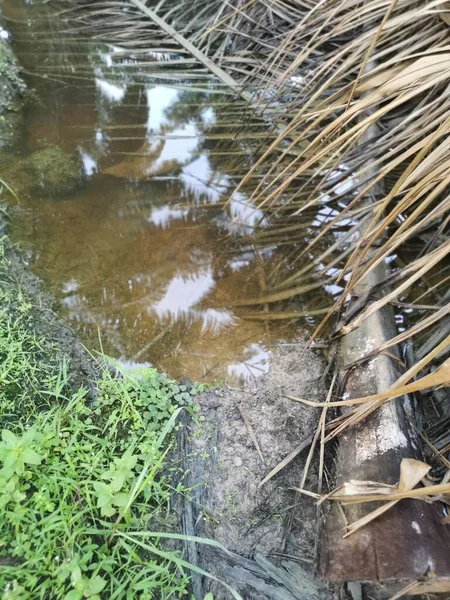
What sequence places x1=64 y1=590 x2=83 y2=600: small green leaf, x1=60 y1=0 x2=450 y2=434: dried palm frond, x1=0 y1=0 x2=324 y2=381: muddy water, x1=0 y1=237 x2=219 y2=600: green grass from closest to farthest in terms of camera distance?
x1=64 y1=590 x2=83 y2=600: small green leaf < x1=0 y1=237 x2=219 y2=600: green grass < x1=60 y1=0 x2=450 y2=434: dried palm frond < x1=0 y1=0 x2=324 y2=381: muddy water

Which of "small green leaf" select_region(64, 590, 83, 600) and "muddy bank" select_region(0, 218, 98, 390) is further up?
"muddy bank" select_region(0, 218, 98, 390)

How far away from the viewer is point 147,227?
224 cm

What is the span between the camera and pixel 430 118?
1556 millimetres

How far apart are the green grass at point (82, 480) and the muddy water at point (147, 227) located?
256 mm

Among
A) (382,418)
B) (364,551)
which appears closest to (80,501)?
(364,551)

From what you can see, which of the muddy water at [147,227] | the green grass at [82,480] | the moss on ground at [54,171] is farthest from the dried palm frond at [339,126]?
the moss on ground at [54,171]

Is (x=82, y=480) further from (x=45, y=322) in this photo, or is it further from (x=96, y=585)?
(x=45, y=322)

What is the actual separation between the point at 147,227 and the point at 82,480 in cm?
130

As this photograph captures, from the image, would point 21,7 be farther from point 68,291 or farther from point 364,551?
point 364,551

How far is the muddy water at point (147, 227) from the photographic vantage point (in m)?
1.84

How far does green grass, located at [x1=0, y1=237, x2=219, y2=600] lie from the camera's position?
1.11m

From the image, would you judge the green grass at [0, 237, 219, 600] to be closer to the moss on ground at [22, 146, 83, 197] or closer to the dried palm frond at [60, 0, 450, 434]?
the dried palm frond at [60, 0, 450, 434]

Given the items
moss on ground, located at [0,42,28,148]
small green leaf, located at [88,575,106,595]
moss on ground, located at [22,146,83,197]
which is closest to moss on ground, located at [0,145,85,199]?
moss on ground, located at [22,146,83,197]

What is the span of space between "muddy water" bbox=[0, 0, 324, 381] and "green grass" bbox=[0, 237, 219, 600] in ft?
0.84
